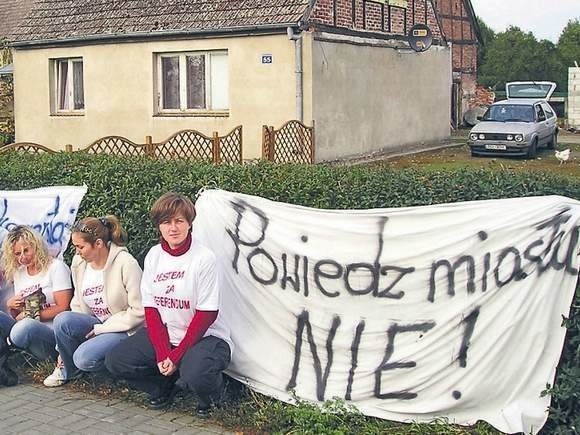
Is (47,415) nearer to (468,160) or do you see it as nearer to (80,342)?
(80,342)

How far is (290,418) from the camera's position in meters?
5.36

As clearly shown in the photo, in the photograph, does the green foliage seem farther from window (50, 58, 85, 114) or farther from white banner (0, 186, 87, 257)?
white banner (0, 186, 87, 257)

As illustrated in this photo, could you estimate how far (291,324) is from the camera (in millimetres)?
5660

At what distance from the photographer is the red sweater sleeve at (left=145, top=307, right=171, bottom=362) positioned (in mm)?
5461

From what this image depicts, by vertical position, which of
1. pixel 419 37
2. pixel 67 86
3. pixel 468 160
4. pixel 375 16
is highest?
pixel 375 16

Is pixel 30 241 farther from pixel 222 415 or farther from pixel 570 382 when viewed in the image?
pixel 570 382

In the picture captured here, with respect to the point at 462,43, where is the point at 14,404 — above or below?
below

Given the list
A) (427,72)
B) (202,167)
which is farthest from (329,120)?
(202,167)

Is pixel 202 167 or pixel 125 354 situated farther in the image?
pixel 202 167

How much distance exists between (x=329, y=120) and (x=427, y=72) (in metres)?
6.38

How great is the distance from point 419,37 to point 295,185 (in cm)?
1840

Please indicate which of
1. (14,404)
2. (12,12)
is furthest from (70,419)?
(12,12)

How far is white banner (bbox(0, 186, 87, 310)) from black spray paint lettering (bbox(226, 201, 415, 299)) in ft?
5.98

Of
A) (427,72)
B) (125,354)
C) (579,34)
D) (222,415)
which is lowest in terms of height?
(222,415)
